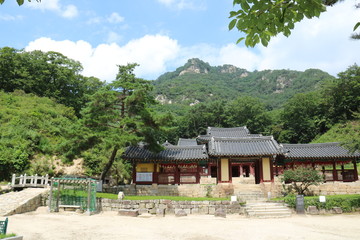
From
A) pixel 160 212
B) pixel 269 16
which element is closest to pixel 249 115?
pixel 160 212

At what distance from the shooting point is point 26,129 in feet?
88.1

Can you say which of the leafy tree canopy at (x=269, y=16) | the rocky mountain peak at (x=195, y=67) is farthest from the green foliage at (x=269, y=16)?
the rocky mountain peak at (x=195, y=67)

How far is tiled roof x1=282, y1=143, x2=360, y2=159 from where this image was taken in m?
24.9

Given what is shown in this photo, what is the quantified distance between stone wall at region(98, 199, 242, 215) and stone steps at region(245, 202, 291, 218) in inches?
33.2

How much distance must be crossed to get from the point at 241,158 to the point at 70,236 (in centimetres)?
1653

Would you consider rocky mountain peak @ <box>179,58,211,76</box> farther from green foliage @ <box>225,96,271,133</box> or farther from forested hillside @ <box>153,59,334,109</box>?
green foliage @ <box>225,96,271,133</box>

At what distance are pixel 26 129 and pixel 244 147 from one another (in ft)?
74.3

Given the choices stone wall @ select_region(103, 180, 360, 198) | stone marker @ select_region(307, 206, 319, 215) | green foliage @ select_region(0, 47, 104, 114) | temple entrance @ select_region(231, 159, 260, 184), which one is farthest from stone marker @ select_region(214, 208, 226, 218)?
green foliage @ select_region(0, 47, 104, 114)

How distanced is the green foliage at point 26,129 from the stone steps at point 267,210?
570 inches

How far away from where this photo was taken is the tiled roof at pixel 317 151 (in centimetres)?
2488

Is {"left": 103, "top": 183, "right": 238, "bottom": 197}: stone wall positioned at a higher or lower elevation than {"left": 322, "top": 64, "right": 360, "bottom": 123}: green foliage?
lower

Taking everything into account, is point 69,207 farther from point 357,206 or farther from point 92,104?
point 357,206

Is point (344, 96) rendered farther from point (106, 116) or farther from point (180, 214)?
point (106, 116)

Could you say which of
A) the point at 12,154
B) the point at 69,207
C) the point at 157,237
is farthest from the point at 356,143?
the point at 12,154
